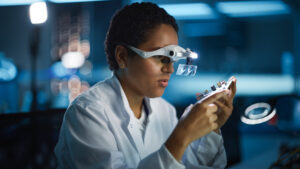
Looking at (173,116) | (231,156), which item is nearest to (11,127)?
(173,116)

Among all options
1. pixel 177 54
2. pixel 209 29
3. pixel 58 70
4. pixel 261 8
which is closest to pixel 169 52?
pixel 177 54

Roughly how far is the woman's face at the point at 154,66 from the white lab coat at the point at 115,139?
13cm

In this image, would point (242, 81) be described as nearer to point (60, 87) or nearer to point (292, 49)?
point (292, 49)

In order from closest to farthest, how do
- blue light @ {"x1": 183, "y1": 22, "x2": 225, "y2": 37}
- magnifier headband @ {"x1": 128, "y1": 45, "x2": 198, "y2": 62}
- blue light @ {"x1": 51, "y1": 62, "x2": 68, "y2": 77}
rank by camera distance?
magnifier headband @ {"x1": 128, "y1": 45, "x2": 198, "y2": 62} → blue light @ {"x1": 183, "y1": 22, "x2": 225, "y2": 37} → blue light @ {"x1": 51, "y1": 62, "x2": 68, "y2": 77}

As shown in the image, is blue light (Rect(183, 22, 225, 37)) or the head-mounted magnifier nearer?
the head-mounted magnifier

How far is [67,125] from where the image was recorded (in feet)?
3.16

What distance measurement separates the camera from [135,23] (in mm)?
1035

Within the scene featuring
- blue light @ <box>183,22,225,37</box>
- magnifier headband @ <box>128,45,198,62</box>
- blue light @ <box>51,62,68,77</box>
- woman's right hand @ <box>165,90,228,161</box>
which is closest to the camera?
woman's right hand @ <box>165,90,228,161</box>

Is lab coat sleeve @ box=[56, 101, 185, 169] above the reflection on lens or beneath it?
beneath

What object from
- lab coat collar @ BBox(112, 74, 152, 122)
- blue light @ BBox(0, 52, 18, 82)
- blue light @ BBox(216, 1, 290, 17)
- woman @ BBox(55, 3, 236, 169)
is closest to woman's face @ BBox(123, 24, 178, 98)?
woman @ BBox(55, 3, 236, 169)

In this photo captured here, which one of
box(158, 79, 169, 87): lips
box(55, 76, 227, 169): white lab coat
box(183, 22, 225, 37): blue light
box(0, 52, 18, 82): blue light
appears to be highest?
box(158, 79, 169, 87): lips

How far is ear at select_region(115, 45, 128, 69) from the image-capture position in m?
1.07

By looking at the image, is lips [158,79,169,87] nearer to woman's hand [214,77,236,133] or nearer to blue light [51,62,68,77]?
woman's hand [214,77,236,133]

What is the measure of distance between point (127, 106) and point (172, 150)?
33cm
